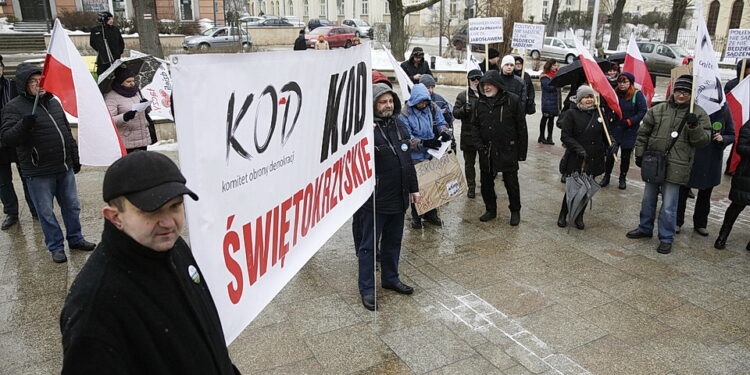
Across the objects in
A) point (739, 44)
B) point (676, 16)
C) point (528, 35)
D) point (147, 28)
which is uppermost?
point (676, 16)

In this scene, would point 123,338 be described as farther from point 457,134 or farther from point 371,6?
point 371,6

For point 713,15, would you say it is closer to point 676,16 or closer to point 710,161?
point 676,16

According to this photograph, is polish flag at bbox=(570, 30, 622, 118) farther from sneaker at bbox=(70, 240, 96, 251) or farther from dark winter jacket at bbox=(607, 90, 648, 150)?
sneaker at bbox=(70, 240, 96, 251)

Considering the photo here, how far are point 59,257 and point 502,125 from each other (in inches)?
192

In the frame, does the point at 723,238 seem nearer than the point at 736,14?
Yes

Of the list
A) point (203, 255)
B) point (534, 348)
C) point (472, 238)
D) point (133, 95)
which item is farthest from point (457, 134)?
point (203, 255)

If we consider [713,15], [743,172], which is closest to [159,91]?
[743,172]

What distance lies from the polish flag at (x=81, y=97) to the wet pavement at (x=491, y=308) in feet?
4.22

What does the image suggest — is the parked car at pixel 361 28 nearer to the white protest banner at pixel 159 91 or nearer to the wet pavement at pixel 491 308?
the white protest banner at pixel 159 91

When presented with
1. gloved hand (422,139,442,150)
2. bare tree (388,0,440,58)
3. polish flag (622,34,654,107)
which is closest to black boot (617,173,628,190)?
polish flag (622,34,654,107)

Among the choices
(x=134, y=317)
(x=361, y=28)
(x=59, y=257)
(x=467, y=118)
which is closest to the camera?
(x=134, y=317)

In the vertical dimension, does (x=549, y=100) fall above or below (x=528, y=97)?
below

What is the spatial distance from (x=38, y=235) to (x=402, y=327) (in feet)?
14.4

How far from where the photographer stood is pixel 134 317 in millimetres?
1615
